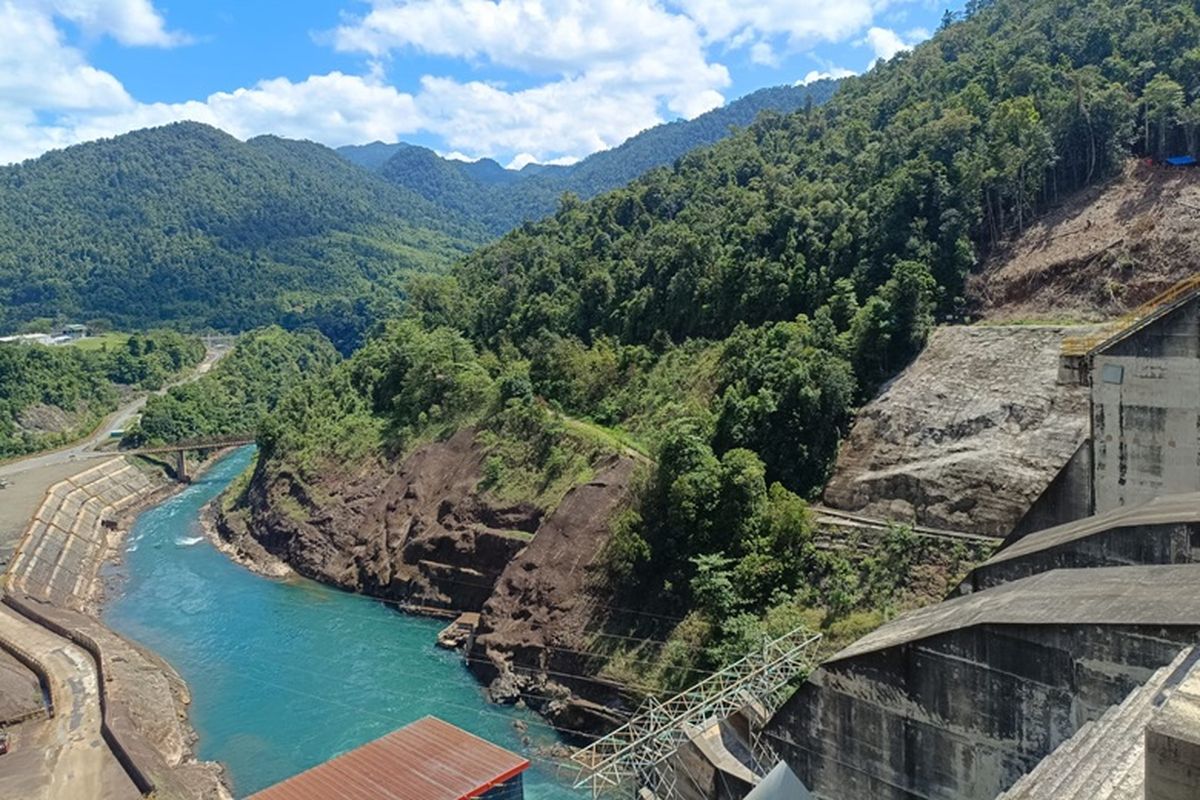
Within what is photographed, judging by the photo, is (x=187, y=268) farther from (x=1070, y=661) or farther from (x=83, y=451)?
(x=1070, y=661)

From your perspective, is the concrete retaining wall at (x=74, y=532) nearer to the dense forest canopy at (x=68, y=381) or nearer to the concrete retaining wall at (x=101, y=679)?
the concrete retaining wall at (x=101, y=679)

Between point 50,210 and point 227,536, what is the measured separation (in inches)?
6794

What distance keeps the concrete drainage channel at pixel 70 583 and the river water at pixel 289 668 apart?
2.87m

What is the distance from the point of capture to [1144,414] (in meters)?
21.5

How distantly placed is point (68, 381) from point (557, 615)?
80084 millimetres

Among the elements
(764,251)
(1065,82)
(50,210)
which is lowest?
(764,251)

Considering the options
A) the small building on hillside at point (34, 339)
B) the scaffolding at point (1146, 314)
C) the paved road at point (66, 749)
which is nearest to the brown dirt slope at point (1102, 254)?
the scaffolding at point (1146, 314)

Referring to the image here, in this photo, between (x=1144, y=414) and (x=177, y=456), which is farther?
(x=177, y=456)

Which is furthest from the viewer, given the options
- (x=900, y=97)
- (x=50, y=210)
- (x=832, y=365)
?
(x=50, y=210)

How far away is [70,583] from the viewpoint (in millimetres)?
52562

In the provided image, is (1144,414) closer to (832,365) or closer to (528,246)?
(832,365)

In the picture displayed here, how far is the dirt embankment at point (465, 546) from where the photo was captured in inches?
1394

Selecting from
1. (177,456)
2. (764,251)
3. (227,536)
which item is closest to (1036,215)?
(764,251)

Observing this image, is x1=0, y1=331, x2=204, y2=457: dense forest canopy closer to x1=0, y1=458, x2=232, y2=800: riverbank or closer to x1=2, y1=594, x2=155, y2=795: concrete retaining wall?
x1=0, y1=458, x2=232, y2=800: riverbank
